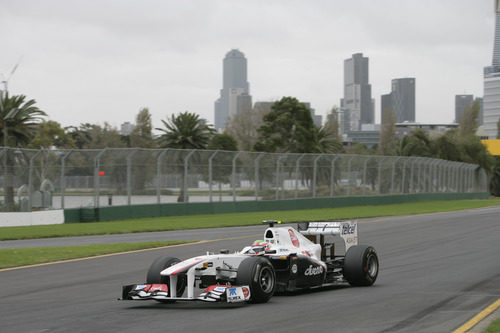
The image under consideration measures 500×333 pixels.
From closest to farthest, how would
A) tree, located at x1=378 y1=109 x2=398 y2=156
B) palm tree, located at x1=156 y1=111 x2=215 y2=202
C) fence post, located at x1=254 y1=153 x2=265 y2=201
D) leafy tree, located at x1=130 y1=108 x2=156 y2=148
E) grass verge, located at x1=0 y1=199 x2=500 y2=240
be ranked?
1. grass verge, located at x1=0 y1=199 x2=500 y2=240
2. fence post, located at x1=254 y1=153 x2=265 y2=201
3. palm tree, located at x1=156 y1=111 x2=215 y2=202
4. leafy tree, located at x1=130 y1=108 x2=156 y2=148
5. tree, located at x1=378 y1=109 x2=398 y2=156

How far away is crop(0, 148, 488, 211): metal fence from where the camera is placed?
2983 cm

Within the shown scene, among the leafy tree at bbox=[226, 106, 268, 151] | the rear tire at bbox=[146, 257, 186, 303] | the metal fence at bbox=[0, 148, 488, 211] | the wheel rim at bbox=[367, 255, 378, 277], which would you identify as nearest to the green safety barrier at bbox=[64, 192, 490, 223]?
the metal fence at bbox=[0, 148, 488, 211]

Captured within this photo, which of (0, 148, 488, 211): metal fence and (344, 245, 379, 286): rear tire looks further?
(0, 148, 488, 211): metal fence

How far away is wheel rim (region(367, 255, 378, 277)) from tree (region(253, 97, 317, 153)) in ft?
180

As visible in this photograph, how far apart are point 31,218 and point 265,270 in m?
21.1

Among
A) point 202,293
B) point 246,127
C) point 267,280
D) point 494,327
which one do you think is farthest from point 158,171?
point 246,127

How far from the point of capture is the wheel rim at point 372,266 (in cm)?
1239

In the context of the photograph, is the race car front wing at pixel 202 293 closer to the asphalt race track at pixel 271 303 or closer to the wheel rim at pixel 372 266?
the asphalt race track at pixel 271 303

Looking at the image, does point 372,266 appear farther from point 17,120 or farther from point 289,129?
point 289,129

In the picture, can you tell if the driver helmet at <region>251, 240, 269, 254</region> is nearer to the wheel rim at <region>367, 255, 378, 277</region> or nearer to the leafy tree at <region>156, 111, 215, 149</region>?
the wheel rim at <region>367, 255, 378, 277</region>

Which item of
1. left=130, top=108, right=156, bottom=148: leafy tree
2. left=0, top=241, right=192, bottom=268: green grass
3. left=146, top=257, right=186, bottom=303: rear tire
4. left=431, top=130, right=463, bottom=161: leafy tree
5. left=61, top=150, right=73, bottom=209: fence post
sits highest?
left=130, top=108, right=156, bottom=148: leafy tree

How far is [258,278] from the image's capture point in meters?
10.1

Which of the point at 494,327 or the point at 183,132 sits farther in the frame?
the point at 183,132

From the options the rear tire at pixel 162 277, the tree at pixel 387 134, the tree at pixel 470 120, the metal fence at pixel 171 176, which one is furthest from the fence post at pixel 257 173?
the tree at pixel 470 120
